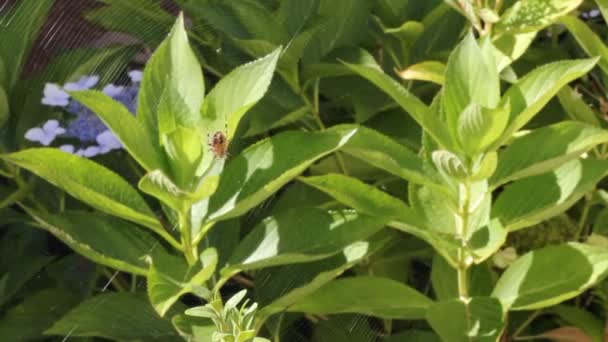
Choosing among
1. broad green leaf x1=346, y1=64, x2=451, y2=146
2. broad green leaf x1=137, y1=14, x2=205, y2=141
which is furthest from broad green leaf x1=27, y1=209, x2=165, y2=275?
broad green leaf x1=346, y1=64, x2=451, y2=146

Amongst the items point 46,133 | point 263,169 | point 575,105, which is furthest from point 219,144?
point 575,105

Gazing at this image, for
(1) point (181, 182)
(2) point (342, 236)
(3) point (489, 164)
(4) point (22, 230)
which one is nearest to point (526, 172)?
(3) point (489, 164)

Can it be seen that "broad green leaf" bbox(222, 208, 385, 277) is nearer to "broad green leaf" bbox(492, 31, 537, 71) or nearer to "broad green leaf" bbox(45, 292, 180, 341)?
"broad green leaf" bbox(45, 292, 180, 341)

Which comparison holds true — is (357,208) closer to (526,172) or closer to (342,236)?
(342,236)

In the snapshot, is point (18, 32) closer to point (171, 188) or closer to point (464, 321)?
point (171, 188)

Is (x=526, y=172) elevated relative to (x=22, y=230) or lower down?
elevated
